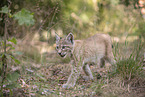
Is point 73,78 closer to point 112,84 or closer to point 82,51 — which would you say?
point 82,51

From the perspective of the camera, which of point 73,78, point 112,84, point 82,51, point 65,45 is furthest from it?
point 82,51

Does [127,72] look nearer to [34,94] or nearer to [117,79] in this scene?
[117,79]

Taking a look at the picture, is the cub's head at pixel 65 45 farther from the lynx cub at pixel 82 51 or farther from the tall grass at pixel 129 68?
the tall grass at pixel 129 68

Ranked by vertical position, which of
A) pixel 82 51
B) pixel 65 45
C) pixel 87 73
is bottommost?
pixel 87 73

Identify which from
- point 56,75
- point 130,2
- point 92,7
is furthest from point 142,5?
point 56,75

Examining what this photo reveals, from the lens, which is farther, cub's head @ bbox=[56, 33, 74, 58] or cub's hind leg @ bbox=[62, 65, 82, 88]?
cub's head @ bbox=[56, 33, 74, 58]

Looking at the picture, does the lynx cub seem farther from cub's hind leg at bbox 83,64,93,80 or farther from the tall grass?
the tall grass

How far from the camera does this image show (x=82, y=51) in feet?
15.8

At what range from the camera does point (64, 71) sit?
16.6 ft

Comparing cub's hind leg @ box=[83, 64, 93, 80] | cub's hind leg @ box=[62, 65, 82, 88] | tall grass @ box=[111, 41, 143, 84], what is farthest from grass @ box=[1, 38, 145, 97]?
cub's hind leg @ box=[83, 64, 93, 80]

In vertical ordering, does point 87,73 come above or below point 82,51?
below

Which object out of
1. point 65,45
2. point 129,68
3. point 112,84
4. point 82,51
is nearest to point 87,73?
point 82,51

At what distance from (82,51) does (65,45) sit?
52cm

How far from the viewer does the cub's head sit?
181 inches
